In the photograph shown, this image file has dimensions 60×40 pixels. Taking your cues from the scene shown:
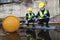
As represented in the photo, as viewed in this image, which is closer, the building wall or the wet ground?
the wet ground

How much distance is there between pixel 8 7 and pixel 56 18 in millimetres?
3480

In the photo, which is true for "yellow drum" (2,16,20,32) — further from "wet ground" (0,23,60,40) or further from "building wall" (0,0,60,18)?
"building wall" (0,0,60,18)

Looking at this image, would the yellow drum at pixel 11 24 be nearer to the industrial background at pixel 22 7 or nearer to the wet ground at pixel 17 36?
the wet ground at pixel 17 36

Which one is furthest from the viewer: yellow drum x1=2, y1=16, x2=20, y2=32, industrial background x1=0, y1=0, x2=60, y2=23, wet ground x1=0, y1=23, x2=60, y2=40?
industrial background x1=0, y1=0, x2=60, y2=23

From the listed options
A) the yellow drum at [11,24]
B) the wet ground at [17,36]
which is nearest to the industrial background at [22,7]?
the wet ground at [17,36]

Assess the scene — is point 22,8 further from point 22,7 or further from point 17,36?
point 17,36

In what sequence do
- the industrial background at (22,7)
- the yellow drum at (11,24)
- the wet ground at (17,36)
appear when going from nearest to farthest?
the wet ground at (17,36), the yellow drum at (11,24), the industrial background at (22,7)

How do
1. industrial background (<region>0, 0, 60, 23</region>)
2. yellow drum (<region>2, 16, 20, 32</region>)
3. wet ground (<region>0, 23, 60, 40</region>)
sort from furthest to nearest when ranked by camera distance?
industrial background (<region>0, 0, 60, 23</region>), yellow drum (<region>2, 16, 20, 32</region>), wet ground (<region>0, 23, 60, 40</region>)

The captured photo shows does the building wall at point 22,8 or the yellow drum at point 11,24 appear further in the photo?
the building wall at point 22,8

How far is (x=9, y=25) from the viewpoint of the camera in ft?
36.0

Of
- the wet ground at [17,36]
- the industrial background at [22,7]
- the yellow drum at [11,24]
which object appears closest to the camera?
the wet ground at [17,36]

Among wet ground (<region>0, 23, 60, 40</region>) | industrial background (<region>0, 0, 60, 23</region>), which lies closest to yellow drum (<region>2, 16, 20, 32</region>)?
wet ground (<region>0, 23, 60, 40</region>)

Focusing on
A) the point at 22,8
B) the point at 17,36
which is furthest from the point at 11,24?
the point at 22,8

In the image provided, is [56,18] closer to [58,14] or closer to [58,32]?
[58,14]
